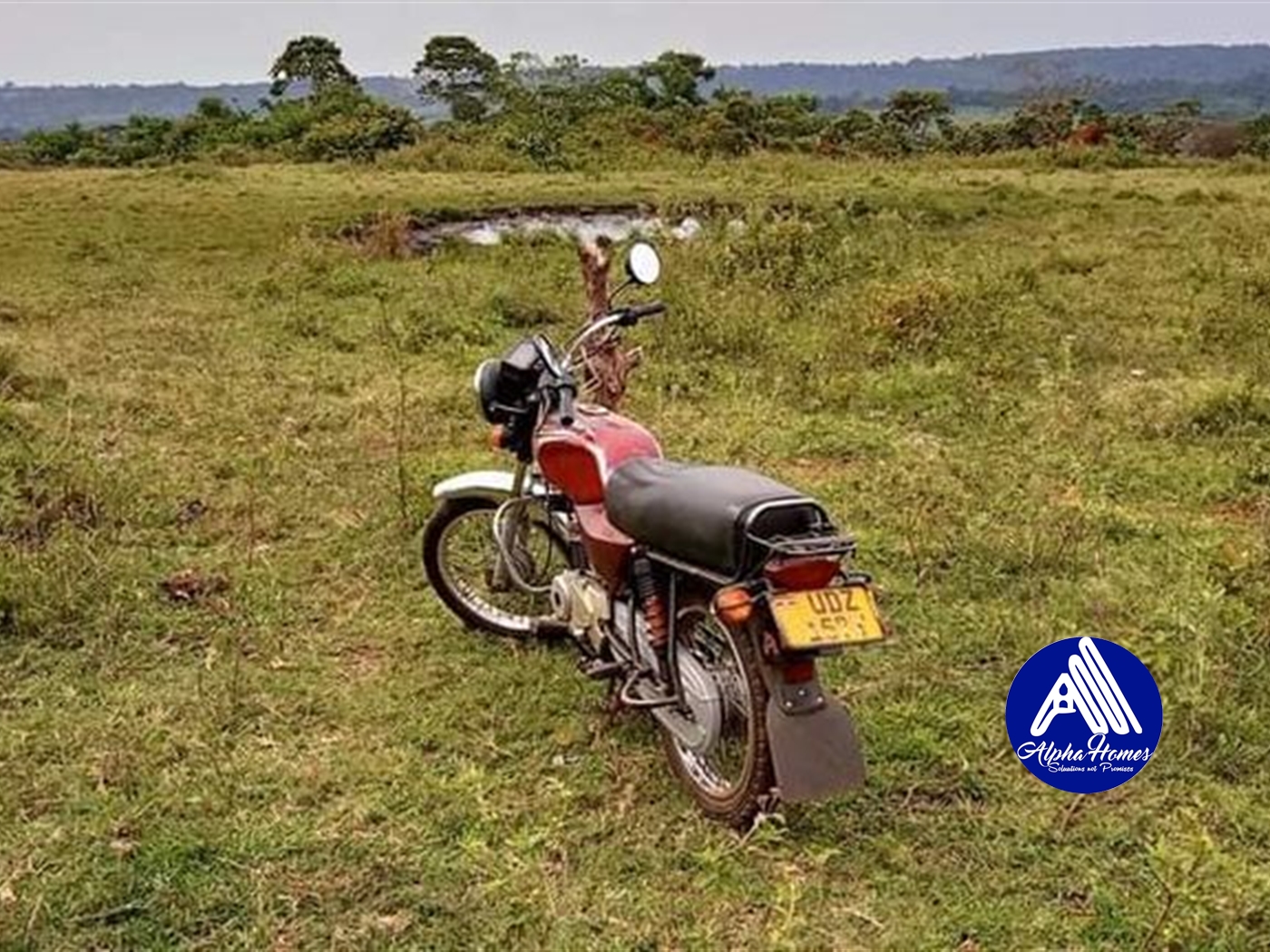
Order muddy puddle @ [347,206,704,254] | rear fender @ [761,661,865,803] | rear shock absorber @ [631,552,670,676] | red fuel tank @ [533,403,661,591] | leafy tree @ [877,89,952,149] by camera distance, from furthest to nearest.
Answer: leafy tree @ [877,89,952,149], muddy puddle @ [347,206,704,254], red fuel tank @ [533,403,661,591], rear shock absorber @ [631,552,670,676], rear fender @ [761,661,865,803]

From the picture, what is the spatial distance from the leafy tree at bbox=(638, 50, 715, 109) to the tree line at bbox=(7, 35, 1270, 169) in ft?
0.14

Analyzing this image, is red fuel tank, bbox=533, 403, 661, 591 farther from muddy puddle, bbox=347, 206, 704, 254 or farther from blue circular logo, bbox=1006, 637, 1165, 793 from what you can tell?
muddy puddle, bbox=347, 206, 704, 254

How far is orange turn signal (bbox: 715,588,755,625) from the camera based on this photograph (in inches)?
103

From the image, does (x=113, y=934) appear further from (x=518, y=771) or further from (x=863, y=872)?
(x=863, y=872)

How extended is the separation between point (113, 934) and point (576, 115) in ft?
68.5

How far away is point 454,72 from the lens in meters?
28.2

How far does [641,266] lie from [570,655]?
1.06 metres

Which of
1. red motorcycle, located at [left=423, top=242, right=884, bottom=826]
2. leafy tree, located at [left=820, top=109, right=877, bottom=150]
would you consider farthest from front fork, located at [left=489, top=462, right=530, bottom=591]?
leafy tree, located at [left=820, top=109, right=877, bottom=150]

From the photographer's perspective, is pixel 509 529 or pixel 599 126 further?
pixel 599 126

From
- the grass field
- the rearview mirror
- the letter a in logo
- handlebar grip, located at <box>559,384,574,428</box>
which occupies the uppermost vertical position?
the rearview mirror

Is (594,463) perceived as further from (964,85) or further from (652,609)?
(964,85)

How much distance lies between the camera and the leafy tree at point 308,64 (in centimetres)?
2888

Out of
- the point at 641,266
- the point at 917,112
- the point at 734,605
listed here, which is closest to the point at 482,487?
the point at 641,266

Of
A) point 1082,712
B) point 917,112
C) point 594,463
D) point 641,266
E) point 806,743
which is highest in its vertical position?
point 917,112
